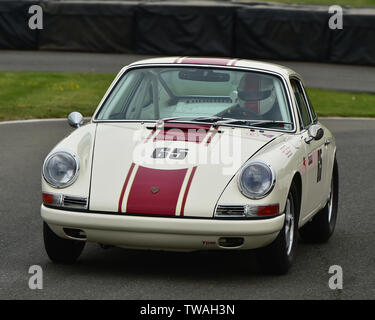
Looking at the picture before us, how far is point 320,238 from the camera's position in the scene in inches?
351

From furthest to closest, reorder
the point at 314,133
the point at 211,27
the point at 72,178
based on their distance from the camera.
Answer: the point at 211,27, the point at 314,133, the point at 72,178

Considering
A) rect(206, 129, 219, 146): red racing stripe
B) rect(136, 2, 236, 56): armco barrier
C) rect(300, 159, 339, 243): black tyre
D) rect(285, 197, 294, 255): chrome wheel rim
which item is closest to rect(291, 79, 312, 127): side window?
rect(300, 159, 339, 243): black tyre

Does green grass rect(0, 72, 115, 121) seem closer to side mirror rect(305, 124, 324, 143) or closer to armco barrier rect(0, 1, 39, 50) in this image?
armco barrier rect(0, 1, 39, 50)

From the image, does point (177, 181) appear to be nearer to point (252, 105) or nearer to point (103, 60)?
point (252, 105)

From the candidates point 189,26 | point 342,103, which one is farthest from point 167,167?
point 189,26

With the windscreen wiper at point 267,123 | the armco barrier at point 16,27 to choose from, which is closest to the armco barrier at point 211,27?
the armco barrier at point 16,27

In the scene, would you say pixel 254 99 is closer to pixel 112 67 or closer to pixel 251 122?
pixel 251 122

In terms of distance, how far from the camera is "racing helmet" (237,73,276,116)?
8188mm

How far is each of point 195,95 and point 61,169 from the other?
5.80 ft

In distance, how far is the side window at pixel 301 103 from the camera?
8500 millimetres

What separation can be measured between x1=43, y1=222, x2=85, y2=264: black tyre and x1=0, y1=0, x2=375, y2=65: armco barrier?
21924mm

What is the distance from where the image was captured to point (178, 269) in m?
7.39

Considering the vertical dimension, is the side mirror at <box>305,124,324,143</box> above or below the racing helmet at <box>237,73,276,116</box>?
below

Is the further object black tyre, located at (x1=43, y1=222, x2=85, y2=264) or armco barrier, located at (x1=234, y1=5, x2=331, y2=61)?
armco barrier, located at (x1=234, y1=5, x2=331, y2=61)
